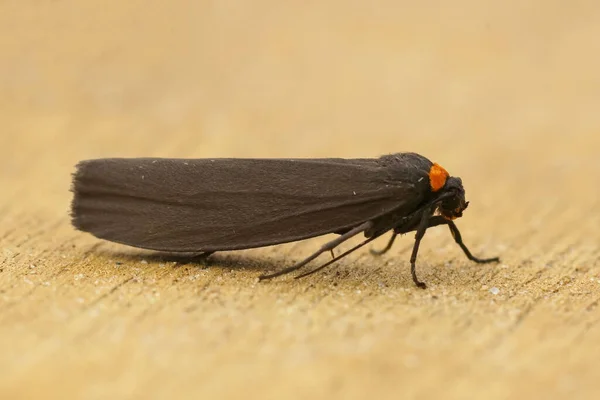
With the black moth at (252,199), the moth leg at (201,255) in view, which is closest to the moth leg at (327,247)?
the black moth at (252,199)

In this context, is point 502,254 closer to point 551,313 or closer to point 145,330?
point 551,313

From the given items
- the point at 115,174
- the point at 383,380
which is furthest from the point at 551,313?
the point at 115,174

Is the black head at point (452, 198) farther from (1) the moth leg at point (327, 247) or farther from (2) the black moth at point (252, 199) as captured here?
(1) the moth leg at point (327, 247)

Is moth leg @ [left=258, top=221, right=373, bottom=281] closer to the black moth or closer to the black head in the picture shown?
the black moth

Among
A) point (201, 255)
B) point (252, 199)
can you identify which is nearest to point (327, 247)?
point (252, 199)

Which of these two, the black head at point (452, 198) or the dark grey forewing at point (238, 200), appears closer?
the dark grey forewing at point (238, 200)

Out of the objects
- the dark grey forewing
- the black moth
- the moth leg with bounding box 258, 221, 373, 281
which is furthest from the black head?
the moth leg with bounding box 258, 221, 373, 281
